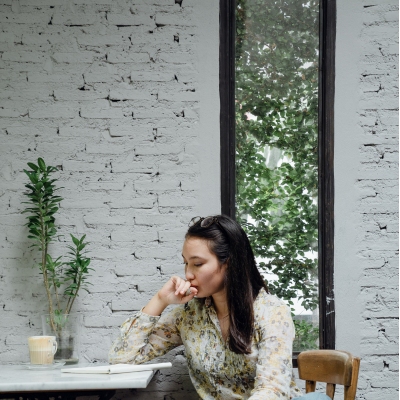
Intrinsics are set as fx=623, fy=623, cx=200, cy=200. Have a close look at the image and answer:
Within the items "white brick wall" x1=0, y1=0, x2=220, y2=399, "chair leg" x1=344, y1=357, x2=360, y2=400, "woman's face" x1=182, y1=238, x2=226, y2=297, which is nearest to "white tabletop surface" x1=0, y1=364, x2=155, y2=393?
"woman's face" x1=182, y1=238, x2=226, y2=297

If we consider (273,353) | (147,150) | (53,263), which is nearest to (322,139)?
(147,150)

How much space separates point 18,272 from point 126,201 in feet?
1.93

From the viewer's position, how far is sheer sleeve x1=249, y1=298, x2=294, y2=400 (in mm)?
2076

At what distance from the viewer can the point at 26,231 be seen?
286 cm

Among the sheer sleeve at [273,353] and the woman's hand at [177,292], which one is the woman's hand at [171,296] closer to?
the woman's hand at [177,292]

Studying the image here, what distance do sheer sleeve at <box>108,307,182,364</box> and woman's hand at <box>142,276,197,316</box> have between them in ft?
0.12

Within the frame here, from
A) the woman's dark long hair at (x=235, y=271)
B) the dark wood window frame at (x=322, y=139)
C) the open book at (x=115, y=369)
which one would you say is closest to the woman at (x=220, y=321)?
the woman's dark long hair at (x=235, y=271)

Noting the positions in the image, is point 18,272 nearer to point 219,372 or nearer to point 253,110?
point 219,372

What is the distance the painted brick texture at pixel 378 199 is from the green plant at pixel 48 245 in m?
1.27

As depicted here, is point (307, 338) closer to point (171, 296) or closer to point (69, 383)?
point (171, 296)

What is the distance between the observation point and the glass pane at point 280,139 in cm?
297

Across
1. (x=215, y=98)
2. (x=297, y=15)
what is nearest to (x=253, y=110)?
(x=215, y=98)

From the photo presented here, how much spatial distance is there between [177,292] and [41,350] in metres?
0.61

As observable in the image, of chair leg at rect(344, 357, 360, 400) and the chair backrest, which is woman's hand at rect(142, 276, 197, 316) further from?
chair leg at rect(344, 357, 360, 400)
